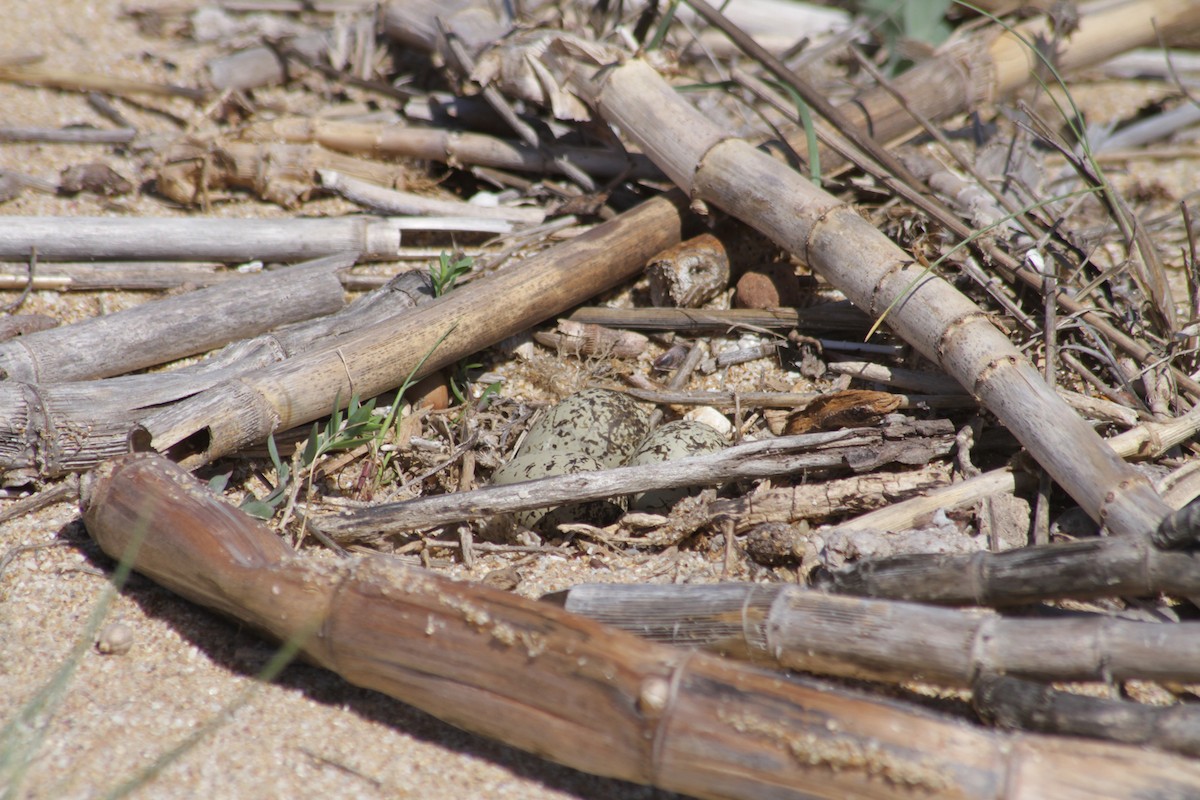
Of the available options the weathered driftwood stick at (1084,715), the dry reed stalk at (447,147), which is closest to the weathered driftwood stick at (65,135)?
the dry reed stalk at (447,147)

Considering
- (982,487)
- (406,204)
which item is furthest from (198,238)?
(982,487)

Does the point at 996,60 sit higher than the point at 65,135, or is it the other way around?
the point at 996,60

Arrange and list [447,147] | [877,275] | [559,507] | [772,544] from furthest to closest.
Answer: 1. [447,147]
2. [877,275]
3. [559,507]
4. [772,544]

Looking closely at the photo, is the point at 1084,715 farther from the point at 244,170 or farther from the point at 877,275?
the point at 244,170

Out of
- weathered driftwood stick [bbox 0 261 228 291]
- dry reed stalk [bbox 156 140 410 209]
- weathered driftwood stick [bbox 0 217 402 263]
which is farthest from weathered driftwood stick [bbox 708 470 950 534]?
dry reed stalk [bbox 156 140 410 209]

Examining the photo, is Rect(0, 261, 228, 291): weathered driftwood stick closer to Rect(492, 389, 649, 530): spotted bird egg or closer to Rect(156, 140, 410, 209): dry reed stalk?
Rect(156, 140, 410, 209): dry reed stalk


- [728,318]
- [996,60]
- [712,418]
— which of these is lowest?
[712,418]
